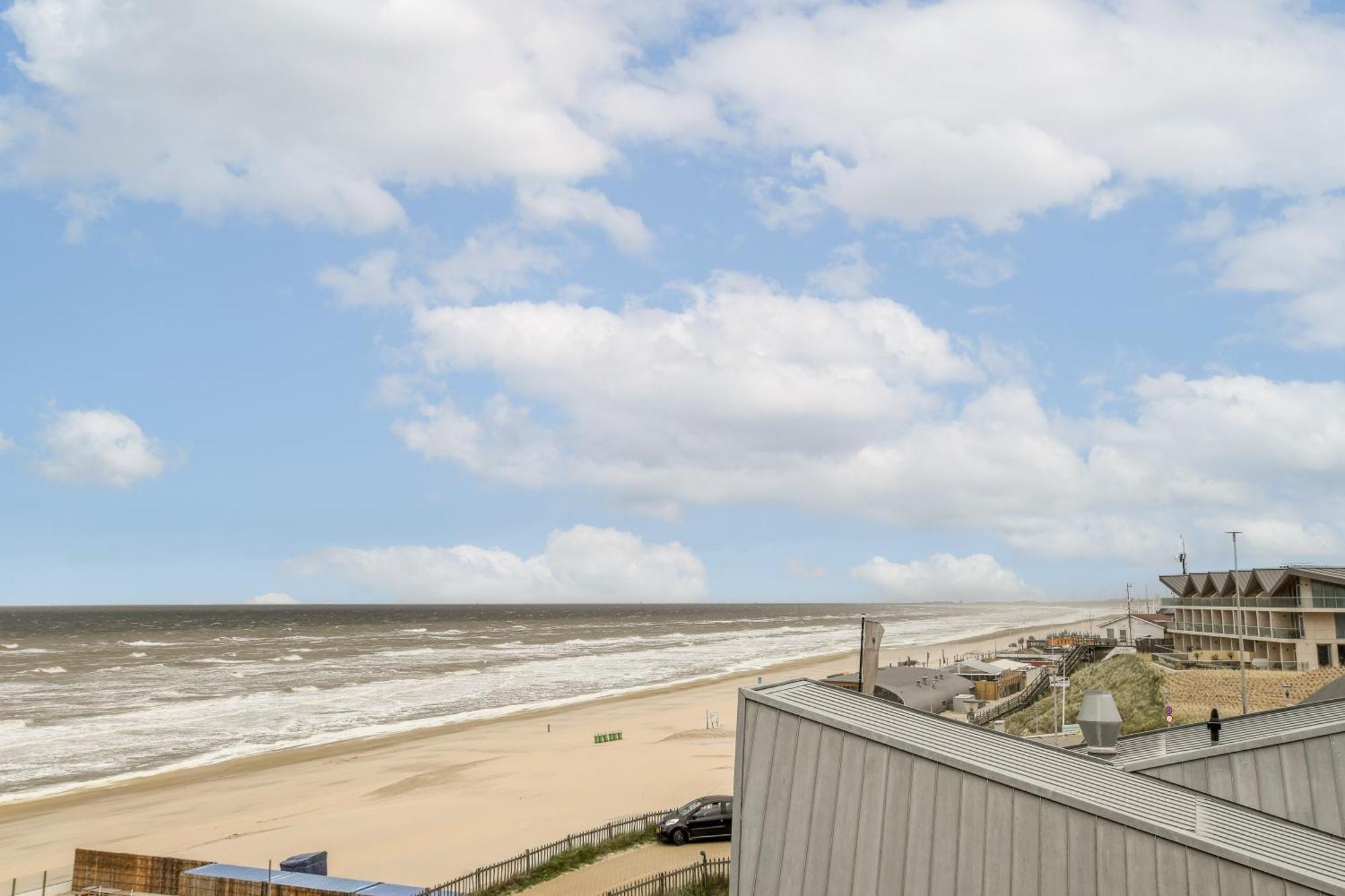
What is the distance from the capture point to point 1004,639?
136250mm

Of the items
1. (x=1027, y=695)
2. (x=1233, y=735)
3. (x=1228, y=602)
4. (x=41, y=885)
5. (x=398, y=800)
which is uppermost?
(x=1228, y=602)

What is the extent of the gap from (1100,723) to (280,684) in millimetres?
82602

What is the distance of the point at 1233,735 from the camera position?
14.4 meters

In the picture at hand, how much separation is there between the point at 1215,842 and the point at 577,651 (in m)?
117

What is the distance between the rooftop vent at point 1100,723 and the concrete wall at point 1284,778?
81 cm

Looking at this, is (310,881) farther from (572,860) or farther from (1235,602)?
(1235,602)

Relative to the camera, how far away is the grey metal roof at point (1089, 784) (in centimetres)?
906

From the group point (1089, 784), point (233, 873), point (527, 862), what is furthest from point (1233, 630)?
point (233, 873)

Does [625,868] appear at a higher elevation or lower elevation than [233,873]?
lower

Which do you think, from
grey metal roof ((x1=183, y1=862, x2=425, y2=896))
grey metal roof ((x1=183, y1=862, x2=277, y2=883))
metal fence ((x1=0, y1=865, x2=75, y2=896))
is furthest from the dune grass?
metal fence ((x1=0, y1=865, x2=75, y2=896))

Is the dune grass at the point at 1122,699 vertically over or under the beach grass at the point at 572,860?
over

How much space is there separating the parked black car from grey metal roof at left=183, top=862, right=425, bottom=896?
7368 mm

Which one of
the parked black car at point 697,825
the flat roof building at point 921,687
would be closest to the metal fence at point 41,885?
the parked black car at point 697,825

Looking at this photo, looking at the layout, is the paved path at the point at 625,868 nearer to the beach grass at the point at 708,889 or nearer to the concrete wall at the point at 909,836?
the beach grass at the point at 708,889
